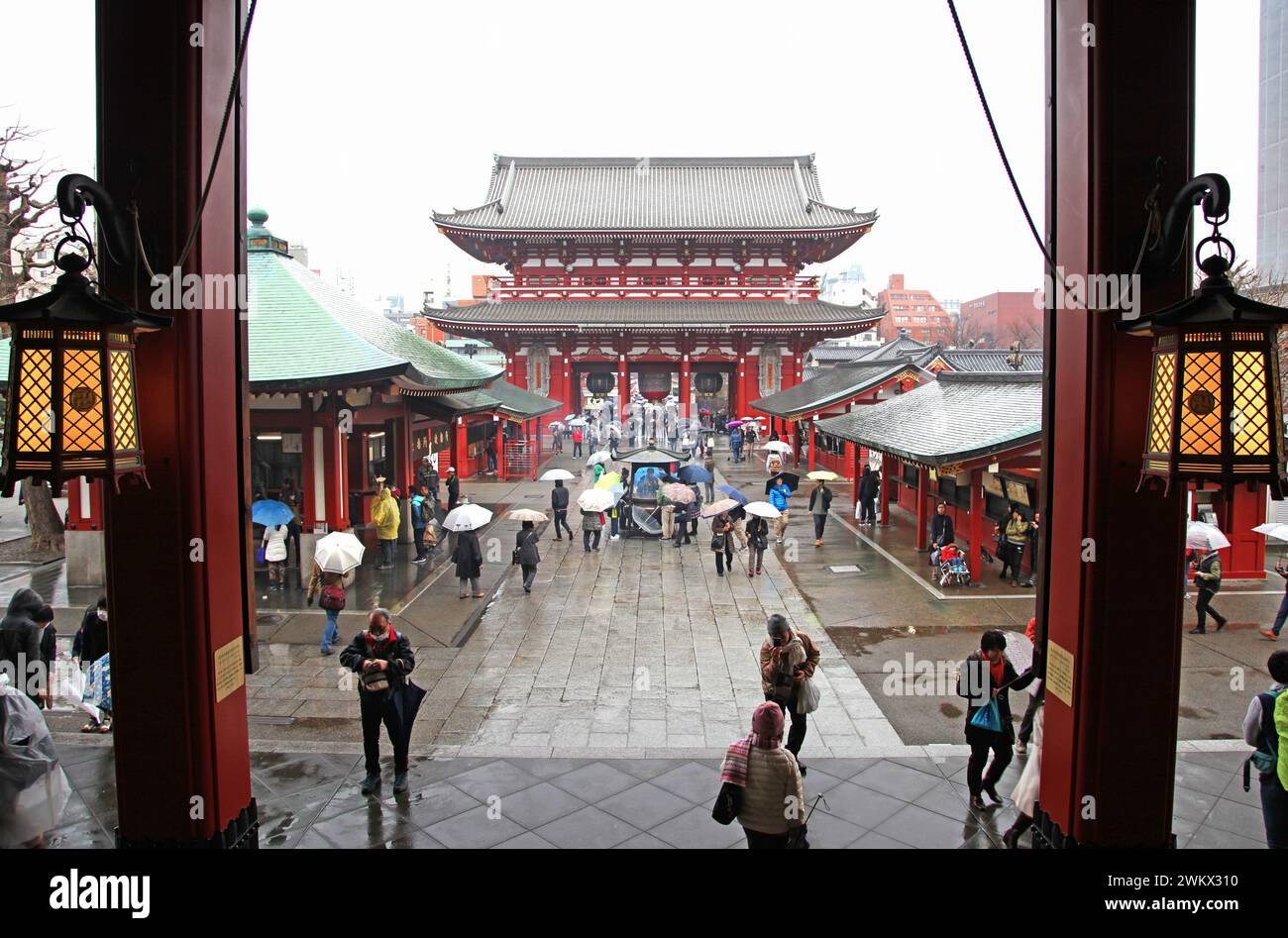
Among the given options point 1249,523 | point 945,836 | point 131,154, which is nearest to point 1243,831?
point 945,836

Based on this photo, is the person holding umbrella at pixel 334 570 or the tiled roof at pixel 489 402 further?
the tiled roof at pixel 489 402

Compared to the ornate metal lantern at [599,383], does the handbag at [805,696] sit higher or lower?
lower

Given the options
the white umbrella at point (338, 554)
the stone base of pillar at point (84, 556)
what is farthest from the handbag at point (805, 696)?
the stone base of pillar at point (84, 556)

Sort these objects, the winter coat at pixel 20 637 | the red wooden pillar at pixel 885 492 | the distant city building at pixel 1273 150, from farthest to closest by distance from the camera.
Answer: the distant city building at pixel 1273 150, the red wooden pillar at pixel 885 492, the winter coat at pixel 20 637

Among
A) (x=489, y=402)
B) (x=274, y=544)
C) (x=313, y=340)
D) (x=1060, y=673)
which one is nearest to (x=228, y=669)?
(x=1060, y=673)

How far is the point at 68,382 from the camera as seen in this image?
12.5ft

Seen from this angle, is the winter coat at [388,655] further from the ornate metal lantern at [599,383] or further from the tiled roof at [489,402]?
the ornate metal lantern at [599,383]

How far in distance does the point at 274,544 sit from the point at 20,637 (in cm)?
618

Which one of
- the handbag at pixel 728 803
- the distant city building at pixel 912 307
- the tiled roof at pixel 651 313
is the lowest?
the handbag at pixel 728 803

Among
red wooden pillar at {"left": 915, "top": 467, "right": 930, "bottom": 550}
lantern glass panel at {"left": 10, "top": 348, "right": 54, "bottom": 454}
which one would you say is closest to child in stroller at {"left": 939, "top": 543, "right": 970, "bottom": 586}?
red wooden pillar at {"left": 915, "top": 467, "right": 930, "bottom": 550}

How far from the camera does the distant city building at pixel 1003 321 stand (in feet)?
267

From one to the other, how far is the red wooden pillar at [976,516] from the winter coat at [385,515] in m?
10.8

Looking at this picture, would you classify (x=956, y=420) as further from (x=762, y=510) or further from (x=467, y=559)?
(x=467, y=559)

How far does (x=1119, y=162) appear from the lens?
4.55 m
